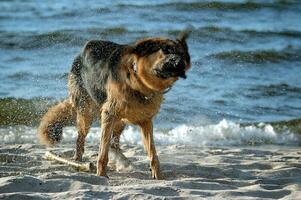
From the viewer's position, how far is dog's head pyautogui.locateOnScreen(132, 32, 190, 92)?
5688 mm

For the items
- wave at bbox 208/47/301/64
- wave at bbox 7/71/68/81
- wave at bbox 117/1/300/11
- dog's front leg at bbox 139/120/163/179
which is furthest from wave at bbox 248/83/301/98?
wave at bbox 117/1/300/11

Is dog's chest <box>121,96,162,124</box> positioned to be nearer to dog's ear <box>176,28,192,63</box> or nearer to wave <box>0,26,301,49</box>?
dog's ear <box>176,28,192,63</box>

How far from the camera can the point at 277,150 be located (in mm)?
8914

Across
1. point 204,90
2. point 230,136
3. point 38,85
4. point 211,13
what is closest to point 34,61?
point 38,85

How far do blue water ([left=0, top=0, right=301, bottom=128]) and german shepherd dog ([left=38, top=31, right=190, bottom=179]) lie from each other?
110 cm

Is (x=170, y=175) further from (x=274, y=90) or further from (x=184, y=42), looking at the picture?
(x=274, y=90)

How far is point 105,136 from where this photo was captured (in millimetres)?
6535

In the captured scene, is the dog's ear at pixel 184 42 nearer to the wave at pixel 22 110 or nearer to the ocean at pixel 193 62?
the ocean at pixel 193 62

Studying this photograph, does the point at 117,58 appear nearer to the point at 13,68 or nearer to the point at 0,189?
the point at 0,189

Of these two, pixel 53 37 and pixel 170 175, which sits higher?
pixel 53 37

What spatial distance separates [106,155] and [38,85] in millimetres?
5974

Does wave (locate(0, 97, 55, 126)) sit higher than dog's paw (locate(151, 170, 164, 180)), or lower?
higher

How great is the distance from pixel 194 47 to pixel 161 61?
1091 cm

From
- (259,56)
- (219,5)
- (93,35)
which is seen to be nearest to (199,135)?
(259,56)
